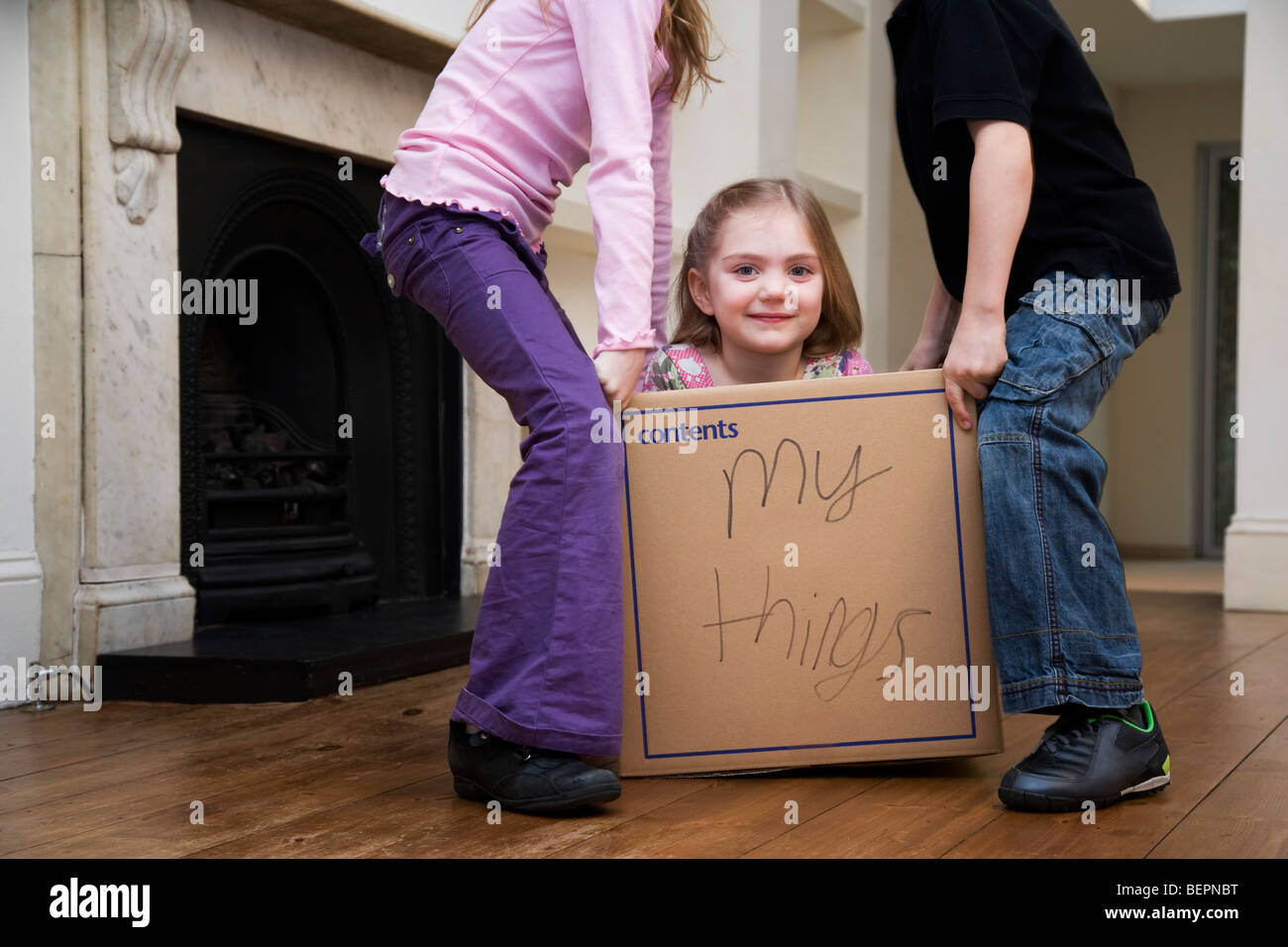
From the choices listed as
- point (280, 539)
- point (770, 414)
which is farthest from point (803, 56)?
point (770, 414)

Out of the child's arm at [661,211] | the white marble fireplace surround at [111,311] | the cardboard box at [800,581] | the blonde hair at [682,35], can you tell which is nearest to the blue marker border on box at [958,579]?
the cardboard box at [800,581]

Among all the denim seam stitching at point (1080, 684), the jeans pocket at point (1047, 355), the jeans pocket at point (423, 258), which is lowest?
the denim seam stitching at point (1080, 684)

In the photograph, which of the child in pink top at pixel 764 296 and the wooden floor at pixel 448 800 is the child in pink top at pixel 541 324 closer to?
the wooden floor at pixel 448 800

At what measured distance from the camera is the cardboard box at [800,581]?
154 cm

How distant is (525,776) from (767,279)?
0.68m

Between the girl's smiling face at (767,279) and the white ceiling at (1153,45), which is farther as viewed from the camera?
the white ceiling at (1153,45)

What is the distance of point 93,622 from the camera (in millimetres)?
2188

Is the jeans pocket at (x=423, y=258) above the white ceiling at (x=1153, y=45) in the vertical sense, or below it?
below

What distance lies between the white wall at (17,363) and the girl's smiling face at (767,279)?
3.72 ft

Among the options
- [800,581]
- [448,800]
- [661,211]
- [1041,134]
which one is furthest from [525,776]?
[1041,134]

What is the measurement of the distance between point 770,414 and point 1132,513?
17.8 ft

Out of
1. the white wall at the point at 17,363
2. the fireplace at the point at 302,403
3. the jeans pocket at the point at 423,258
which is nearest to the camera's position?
the jeans pocket at the point at 423,258

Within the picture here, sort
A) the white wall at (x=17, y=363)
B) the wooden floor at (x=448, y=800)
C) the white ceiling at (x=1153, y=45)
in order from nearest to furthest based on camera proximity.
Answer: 1. the wooden floor at (x=448, y=800)
2. the white wall at (x=17, y=363)
3. the white ceiling at (x=1153, y=45)

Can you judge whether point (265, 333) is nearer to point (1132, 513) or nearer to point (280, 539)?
point (280, 539)
